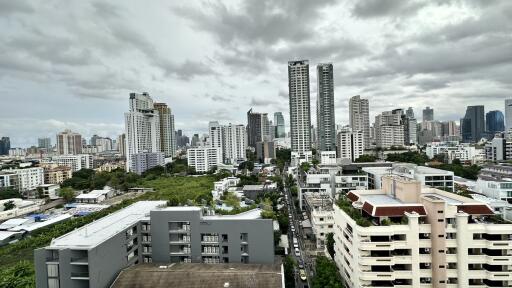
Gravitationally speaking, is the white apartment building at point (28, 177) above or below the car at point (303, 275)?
above

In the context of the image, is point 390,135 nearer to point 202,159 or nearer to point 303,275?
point 202,159

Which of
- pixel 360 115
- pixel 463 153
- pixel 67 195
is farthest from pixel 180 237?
pixel 360 115

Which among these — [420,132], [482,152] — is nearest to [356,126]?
[482,152]

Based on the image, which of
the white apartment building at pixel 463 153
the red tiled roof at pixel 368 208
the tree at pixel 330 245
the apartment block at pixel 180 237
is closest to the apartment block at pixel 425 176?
the tree at pixel 330 245

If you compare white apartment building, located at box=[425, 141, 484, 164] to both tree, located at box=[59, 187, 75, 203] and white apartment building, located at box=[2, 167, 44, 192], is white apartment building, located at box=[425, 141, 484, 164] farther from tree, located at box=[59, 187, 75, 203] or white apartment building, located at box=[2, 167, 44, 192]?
white apartment building, located at box=[2, 167, 44, 192]

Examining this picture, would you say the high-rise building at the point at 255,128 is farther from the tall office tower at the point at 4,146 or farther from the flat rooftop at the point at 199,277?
the tall office tower at the point at 4,146

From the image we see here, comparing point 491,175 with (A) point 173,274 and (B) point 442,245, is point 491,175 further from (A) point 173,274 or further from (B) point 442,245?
(A) point 173,274
